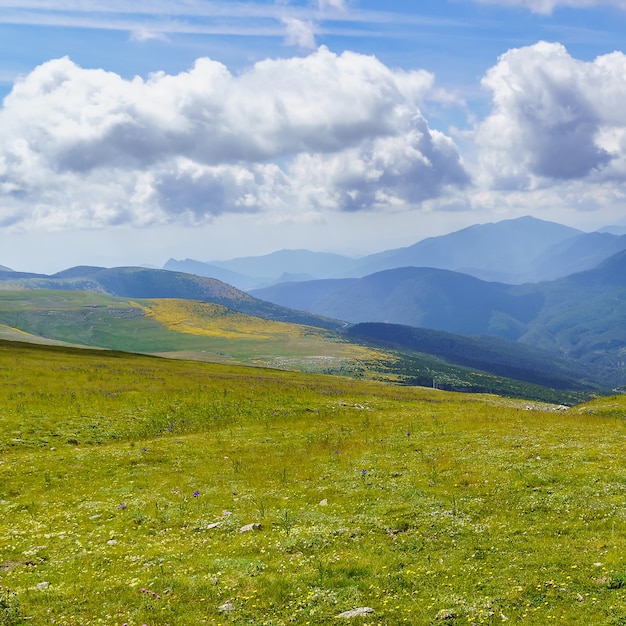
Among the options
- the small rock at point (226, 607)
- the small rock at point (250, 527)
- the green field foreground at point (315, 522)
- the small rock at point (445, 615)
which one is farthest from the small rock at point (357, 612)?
the small rock at point (250, 527)

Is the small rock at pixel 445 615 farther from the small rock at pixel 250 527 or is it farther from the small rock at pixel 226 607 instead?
the small rock at pixel 250 527

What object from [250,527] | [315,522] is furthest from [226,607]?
[315,522]

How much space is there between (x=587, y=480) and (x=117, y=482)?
Answer: 24.3m

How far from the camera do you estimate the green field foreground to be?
12.5 m

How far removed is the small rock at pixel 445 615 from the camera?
11511 mm

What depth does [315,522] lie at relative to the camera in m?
18.5

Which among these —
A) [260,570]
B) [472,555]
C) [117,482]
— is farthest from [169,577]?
[117,482]

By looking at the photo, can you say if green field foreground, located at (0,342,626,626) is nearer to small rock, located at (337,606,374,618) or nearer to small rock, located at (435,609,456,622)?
small rock, located at (435,609,456,622)

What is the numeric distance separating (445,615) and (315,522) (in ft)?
25.4

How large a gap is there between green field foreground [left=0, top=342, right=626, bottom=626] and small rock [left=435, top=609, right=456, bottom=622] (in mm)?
48

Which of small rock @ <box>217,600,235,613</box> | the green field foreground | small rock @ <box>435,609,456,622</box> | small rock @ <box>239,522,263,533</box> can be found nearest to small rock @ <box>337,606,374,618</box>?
the green field foreground

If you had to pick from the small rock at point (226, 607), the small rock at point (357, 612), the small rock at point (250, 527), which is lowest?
the small rock at point (250, 527)

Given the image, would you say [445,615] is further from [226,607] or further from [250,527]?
[250,527]

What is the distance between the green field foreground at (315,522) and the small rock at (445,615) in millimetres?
48
